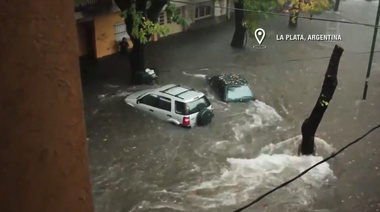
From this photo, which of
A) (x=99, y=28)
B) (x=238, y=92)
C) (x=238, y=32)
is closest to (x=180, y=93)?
(x=238, y=92)

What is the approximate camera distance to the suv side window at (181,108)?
44.2 ft

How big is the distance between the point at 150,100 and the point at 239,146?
3063mm

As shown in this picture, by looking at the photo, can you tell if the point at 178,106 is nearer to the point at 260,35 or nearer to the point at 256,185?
the point at 256,185

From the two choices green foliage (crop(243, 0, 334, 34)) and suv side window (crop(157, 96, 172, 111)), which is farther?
green foliage (crop(243, 0, 334, 34))

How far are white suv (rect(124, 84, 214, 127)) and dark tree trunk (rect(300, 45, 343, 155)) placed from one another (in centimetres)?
285

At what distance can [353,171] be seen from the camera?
11.9 metres

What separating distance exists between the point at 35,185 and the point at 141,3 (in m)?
14.4

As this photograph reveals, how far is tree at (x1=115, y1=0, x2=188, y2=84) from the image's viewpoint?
14.5 metres

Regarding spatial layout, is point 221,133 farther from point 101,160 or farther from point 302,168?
point 101,160

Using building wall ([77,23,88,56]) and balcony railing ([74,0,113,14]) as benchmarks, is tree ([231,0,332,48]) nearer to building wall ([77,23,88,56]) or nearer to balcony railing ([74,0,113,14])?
balcony railing ([74,0,113,14])

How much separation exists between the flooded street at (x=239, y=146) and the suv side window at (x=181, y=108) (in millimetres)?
486

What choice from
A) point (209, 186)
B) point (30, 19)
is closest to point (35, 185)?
point (30, 19)

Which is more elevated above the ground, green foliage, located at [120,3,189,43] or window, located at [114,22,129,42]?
green foliage, located at [120,3,189,43]

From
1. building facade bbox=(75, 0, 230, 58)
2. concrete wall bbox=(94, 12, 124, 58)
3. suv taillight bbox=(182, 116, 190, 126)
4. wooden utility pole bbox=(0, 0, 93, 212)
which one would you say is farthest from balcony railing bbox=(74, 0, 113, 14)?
wooden utility pole bbox=(0, 0, 93, 212)
